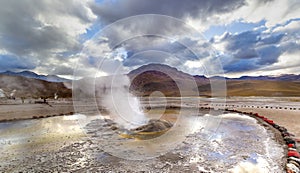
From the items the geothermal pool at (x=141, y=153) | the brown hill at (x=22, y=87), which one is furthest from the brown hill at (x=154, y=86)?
the brown hill at (x=22, y=87)

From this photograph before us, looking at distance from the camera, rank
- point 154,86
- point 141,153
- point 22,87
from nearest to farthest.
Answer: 1. point 141,153
2. point 22,87
3. point 154,86

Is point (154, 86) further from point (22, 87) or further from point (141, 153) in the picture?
point (141, 153)

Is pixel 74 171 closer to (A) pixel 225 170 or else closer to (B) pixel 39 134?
(A) pixel 225 170

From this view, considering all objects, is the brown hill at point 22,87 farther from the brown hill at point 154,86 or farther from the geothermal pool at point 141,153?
the geothermal pool at point 141,153

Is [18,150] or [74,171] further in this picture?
[18,150]

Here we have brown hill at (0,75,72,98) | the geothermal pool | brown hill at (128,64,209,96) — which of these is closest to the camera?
the geothermal pool

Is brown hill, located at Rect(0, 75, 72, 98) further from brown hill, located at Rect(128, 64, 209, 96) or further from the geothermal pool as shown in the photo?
the geothermal pool

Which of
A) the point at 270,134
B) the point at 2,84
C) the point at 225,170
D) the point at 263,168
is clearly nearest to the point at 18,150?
the point at 225,170

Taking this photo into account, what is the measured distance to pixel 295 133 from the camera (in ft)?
44.4

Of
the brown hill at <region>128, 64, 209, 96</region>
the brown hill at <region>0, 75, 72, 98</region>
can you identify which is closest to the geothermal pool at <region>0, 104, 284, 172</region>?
the brown hill at <region>128, 64, 209, 96</region>

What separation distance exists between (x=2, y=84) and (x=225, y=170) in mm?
112887

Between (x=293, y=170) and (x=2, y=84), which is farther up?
(x=2, y=84)

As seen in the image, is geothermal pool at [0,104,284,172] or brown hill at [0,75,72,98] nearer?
geothermal pool at [0,104,284,172]

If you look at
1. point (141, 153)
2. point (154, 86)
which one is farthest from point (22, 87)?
point (141, 153)
